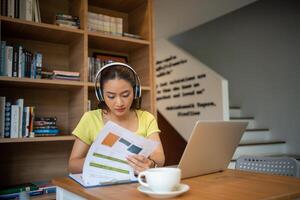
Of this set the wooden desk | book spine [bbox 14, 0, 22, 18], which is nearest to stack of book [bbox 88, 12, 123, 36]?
book spine [bbox 14, 0, 22, 18]

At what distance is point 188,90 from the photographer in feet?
14.4

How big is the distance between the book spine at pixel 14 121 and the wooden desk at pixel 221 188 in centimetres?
100

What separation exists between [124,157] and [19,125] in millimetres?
1262

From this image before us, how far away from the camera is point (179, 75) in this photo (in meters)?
4.64

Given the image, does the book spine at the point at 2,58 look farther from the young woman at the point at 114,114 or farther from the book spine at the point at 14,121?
the young woman at the point at 114,114

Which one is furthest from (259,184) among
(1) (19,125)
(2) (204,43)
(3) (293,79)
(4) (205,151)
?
(2) (204,43)

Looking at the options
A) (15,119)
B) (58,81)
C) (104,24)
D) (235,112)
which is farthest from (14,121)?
(235,112)

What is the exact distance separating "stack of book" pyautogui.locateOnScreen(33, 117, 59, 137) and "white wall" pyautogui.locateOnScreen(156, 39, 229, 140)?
224cm

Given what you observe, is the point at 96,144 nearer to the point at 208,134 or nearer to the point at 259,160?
the point at 208,134

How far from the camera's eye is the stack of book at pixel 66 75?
85.6 inches

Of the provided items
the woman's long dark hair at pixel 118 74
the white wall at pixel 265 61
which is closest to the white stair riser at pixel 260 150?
the white wall at pixel 265 61

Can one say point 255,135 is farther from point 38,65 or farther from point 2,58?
point 2,58

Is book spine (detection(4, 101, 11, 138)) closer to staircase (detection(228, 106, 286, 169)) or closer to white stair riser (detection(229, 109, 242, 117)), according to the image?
staircase (detection(228, 106, 286, 169))

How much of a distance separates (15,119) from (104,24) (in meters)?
1.06
